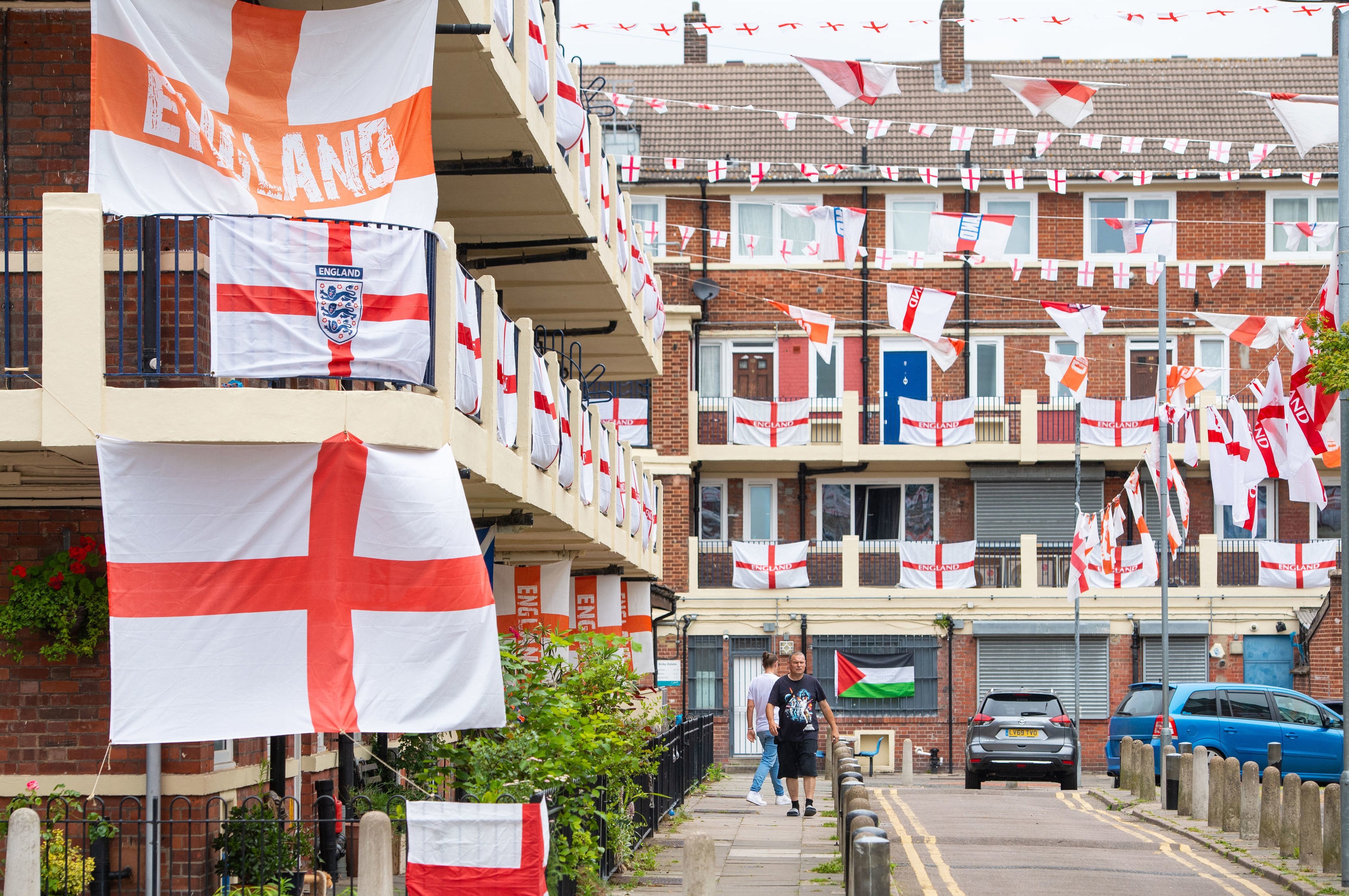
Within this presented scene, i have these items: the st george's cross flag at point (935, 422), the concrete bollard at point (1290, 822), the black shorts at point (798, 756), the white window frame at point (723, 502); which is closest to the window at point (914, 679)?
the white window frame at point (723, 502)

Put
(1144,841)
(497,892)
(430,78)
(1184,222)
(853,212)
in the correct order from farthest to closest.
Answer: (1184,222) → (853,212) → (1144,841) → (430,78) → (497,892)

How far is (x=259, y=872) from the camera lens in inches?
361

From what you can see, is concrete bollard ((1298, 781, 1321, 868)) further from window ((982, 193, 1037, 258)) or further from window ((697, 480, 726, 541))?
window ((982, 193, 1037, 258))

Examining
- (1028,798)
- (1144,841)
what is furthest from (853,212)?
(1144,841)

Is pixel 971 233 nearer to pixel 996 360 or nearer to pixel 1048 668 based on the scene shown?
pixel 996 360

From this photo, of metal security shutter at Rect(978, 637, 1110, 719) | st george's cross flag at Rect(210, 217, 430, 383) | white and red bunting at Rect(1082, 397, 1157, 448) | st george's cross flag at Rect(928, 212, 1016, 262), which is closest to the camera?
st george's cross flag at Rect(210, 217, 430, 383)

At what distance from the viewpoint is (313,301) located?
8.77 meters

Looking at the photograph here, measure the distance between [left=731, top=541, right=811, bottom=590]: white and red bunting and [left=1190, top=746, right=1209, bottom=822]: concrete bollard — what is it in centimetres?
1642

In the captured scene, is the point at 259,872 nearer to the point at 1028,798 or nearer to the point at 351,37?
the point at 351,37

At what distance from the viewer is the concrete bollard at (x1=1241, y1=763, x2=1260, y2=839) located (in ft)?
55.3

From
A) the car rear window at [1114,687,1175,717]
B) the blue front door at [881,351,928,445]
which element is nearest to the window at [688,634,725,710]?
the blue front door at [881,351,928,445]

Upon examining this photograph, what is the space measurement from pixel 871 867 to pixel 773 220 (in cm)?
2996

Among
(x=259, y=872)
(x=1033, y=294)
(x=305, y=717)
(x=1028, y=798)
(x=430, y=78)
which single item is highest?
(x=1033, y=294)

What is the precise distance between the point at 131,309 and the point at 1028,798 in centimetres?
1755
